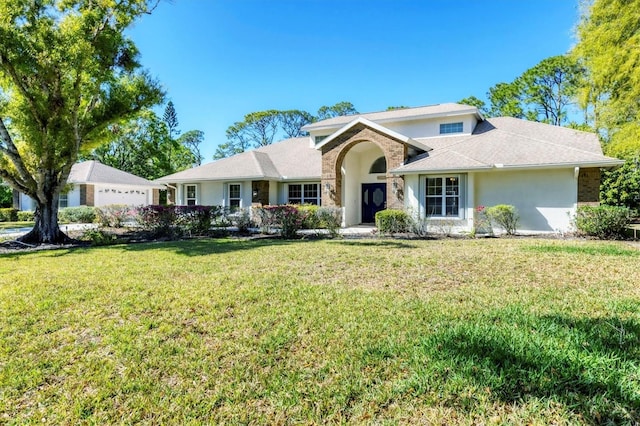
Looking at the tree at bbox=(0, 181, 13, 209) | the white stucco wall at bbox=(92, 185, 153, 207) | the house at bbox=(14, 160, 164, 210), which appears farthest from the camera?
the tree at bbox=(0, 181, 13, 209)

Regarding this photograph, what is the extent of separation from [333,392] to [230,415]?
34.9 inches

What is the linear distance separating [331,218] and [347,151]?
5077 mm

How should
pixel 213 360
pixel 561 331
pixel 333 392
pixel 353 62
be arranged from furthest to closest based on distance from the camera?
pixel 353 62 < pixel 561 331 < pixel 213 360 < pixel 333 392

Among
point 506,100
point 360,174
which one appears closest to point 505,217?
point 360,174

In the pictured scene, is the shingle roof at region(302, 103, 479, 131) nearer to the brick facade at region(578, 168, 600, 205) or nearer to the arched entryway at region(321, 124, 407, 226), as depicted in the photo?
the arched entryway at region(321, 124, 407, 226)

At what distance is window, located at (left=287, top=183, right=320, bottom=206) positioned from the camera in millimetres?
20688

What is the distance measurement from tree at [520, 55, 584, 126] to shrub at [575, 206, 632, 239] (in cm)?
2577

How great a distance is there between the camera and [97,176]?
2956 centimetres

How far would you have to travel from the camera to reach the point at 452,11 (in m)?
17.2

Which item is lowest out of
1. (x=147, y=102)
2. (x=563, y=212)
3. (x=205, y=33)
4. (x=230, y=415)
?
(x=230, y=415)

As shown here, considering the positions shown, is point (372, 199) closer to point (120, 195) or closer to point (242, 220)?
point (242, 220)

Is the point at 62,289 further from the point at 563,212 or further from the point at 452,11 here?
the point at 452,11

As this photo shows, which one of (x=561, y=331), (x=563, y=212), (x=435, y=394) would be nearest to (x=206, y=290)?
(x=435, y=394)

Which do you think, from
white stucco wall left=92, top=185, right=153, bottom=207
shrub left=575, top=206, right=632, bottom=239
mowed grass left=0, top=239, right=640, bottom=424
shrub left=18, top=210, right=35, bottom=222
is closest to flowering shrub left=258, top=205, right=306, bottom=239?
mowed grass left=0, top=239, right=640, bottom=424
